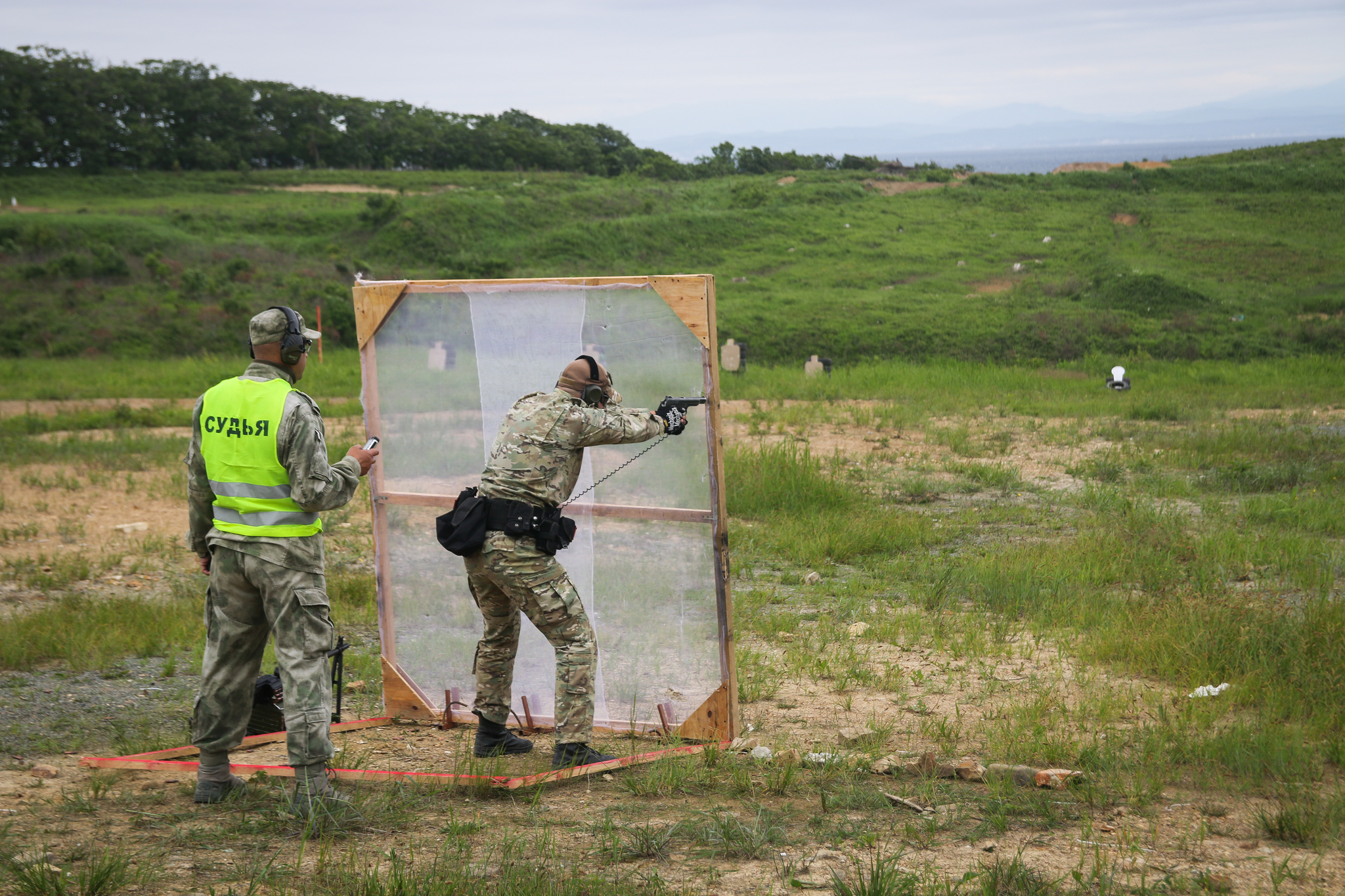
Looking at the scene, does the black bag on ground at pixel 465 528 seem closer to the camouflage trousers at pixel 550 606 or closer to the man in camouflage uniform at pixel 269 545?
the camouflage trousers at pixel 550 606

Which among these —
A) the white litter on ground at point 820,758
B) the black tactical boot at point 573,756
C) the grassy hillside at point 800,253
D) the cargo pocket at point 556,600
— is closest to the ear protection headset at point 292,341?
the cargo pocket at point 556,600

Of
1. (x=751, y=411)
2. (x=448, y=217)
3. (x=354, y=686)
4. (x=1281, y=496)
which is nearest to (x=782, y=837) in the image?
(x=354, y=686)

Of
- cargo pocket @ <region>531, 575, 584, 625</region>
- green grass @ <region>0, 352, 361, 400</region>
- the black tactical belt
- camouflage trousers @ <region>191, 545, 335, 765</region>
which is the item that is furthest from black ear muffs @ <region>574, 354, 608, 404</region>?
green grass @ <region>0, 352, 361, 400</region>

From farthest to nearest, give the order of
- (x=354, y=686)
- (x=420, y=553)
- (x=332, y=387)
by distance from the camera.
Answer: (x=332, y=387), (x=354, y=686), (x=420, y=553)

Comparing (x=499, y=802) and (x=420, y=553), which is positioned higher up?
(x=420, y=553)

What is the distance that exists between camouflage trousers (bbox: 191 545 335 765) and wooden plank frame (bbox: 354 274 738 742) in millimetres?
1353

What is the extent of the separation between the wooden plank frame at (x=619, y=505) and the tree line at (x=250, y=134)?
42758 mm

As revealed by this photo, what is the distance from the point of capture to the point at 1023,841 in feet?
12.8

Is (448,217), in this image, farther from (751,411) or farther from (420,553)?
(420,553)

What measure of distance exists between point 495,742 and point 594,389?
1.85 meters

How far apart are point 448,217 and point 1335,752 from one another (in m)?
29.4

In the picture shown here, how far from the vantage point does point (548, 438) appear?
181 inches

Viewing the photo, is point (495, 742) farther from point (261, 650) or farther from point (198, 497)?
point (198, 497)

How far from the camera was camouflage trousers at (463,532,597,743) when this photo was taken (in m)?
4.60
